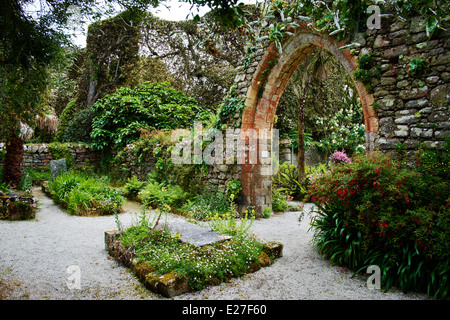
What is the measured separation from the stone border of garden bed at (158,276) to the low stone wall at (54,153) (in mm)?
9523

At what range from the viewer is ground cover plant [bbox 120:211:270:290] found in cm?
340

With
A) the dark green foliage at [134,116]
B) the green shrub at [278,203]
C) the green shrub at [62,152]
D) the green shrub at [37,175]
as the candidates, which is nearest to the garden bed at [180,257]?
the green shrub at [278,203]

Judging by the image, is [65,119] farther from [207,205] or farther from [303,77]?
[303,77]

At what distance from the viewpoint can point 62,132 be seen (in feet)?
48.5

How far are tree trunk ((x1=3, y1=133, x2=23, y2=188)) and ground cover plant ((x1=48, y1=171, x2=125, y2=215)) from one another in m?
1.05

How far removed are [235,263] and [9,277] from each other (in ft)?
8.84

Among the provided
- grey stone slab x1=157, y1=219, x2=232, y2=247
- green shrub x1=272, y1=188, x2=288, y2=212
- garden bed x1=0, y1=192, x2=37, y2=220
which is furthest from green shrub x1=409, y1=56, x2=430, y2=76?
garden bed x1=0, y1=192, x2=37, y2=220

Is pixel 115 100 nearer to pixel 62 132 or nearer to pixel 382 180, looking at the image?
Result: pixel 62 132

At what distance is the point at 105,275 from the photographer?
12.2ft

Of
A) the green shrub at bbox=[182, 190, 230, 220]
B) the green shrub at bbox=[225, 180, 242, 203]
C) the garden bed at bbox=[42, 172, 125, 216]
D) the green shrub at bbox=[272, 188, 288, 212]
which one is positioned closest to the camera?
the green shrub at bbox=[182, 190, 230, 220]

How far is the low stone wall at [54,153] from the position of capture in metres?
12.2

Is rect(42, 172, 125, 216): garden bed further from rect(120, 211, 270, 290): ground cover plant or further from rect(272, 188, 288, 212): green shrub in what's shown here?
rect(272, 188, 288, 212): green shrub

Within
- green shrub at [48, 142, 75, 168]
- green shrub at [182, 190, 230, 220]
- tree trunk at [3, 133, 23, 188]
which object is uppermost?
green shrub at [48, 142, 75, 168]

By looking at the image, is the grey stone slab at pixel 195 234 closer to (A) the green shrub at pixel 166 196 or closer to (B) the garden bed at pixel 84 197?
(B) the garden bed at pixel 84 197
